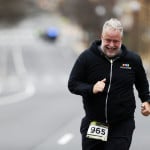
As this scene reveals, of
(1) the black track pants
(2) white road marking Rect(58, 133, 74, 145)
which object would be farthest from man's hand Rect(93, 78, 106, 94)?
(2) white road marking Rect(58, 133, 74, 145)

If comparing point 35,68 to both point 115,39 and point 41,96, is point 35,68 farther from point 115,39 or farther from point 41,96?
point 115,39

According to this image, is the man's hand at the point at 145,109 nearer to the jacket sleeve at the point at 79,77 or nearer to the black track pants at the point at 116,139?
the black track pants at the point at 116,139

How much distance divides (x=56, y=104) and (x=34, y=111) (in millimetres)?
3126

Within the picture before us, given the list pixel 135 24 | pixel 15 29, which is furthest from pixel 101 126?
pixel 15 29

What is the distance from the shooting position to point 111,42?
27.1ft

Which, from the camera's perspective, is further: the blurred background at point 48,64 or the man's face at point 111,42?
the blurred background at point 48,64

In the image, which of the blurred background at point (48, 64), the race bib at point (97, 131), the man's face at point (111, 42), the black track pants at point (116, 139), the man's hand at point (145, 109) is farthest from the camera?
the blurred background at point (48, 64)

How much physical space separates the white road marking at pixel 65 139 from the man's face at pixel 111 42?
816cm

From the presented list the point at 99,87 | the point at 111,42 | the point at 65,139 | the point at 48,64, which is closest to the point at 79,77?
the point at 99,87

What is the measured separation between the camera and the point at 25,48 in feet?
327

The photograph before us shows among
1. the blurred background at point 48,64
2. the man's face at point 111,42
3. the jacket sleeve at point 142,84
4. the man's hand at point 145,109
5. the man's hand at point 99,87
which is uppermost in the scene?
the man's face at point 111,42

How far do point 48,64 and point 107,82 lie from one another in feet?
218

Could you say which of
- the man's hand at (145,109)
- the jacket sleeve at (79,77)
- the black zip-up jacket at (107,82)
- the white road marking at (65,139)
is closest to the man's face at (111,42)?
the black zip-up jacket at (107,82)

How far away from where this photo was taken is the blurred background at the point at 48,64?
18.3m
